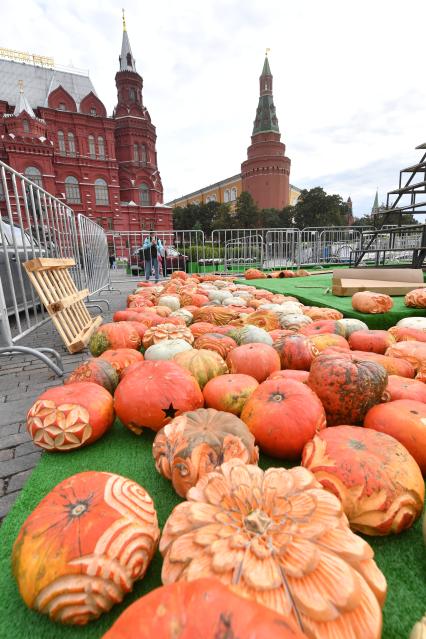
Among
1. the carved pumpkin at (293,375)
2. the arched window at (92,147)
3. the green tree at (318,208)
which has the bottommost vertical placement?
the carved pumpkin at (293,375)

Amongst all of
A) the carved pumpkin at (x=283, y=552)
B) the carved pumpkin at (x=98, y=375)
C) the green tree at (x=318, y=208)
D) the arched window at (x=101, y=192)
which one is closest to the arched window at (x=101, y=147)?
the arched window at (x=101, y=192)

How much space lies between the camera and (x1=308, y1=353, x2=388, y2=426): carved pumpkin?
5.04 feet

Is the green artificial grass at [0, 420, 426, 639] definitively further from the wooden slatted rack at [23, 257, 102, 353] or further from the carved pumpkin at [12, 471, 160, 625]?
the wooden slatted rack at [23, 257, 102, 353]

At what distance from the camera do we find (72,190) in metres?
40.7

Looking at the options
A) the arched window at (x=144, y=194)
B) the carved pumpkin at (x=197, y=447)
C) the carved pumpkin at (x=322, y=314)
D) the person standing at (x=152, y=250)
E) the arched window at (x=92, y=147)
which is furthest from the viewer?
the arched window at (x=144, y=194)

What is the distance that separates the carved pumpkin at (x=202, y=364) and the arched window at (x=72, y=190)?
4458 centimetres

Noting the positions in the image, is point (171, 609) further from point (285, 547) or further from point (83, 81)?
point (83, 81)

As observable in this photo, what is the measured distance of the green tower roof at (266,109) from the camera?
6425 cm

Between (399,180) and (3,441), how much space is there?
8604 millimetres

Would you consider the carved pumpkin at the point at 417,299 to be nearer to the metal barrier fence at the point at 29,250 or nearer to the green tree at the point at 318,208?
the metal barrier fence at the point at 29,250

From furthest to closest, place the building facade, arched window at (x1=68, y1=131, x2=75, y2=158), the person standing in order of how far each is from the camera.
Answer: the building facade < arched window at (x1=68, y1=131, x2=75, y2=158) < the person standing

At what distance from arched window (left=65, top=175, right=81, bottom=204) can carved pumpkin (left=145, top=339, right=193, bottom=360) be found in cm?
4417

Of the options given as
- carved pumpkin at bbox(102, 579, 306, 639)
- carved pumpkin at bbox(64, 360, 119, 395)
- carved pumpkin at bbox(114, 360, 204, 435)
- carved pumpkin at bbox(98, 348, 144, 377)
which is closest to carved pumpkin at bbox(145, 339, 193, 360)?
carved pumpkin at bbox(98, 348, 144, 377)

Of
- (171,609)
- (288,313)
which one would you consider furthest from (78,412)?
(288,313)
